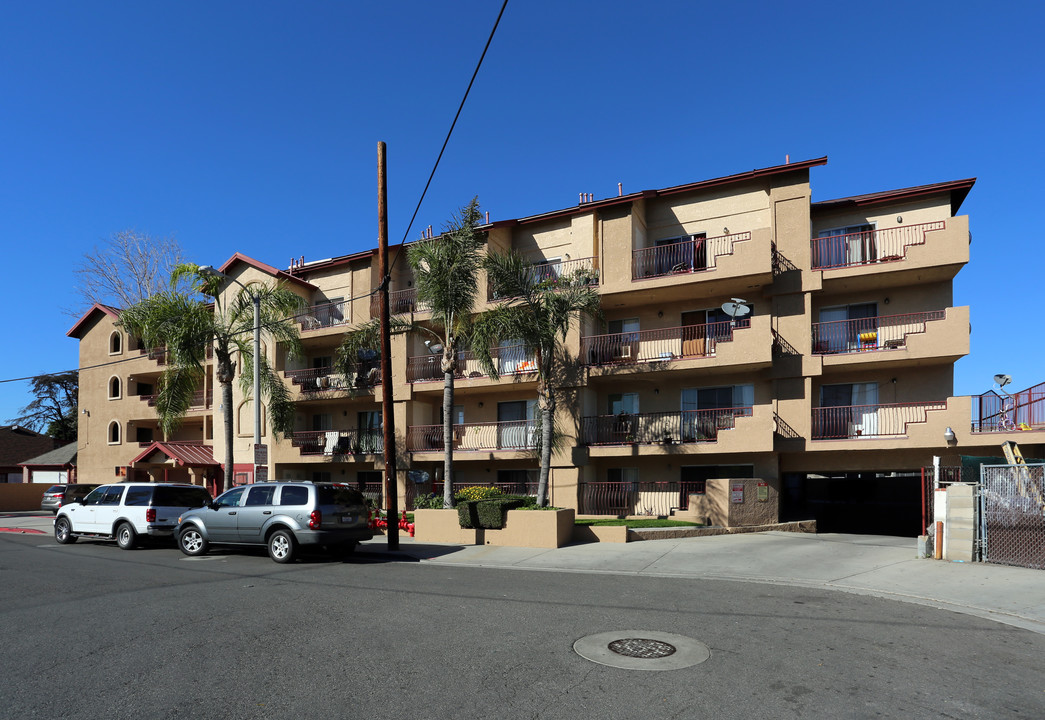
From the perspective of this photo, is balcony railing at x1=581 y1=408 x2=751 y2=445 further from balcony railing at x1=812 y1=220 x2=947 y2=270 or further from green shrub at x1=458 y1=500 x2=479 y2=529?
green shrub at x1=458 y1=500 x2=479 y2=529

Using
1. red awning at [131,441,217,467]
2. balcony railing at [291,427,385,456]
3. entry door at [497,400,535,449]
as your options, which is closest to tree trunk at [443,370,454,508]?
entry door at [497,400,535,449]

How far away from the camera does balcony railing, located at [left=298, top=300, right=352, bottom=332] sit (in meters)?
29.2

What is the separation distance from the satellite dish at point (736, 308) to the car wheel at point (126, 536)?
17322mm

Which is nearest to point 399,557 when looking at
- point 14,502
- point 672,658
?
point 672,658

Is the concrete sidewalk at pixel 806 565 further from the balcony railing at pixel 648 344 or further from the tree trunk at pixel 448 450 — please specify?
the balcony railing at pixel 648 344

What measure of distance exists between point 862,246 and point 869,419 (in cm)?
529

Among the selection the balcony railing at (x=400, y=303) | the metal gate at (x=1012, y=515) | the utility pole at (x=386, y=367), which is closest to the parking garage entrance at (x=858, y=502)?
the metal gate at (x=1012, y=515)

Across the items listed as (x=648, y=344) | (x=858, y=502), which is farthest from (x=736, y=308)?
(x=858, y=502)

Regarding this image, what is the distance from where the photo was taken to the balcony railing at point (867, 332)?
2109cm

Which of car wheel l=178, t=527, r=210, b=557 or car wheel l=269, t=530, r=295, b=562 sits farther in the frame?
car wheel l=178, t=527, r=210, b=557

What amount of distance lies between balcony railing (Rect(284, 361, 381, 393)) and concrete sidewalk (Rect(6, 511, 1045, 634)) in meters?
8.96

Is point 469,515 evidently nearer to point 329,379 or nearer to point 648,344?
point 648,344

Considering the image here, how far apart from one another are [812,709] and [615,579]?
729cm

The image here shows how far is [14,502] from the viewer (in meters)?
39.8
